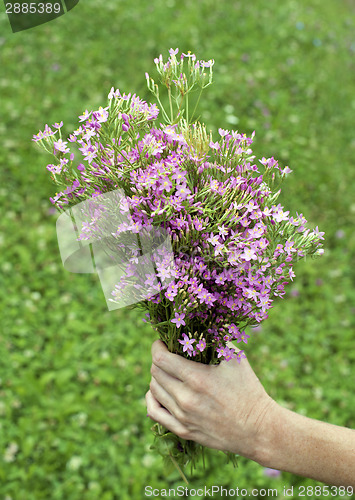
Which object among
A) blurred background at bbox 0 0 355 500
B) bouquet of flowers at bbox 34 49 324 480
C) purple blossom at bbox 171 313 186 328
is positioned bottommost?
blurred background at bbox 0 0 355 500

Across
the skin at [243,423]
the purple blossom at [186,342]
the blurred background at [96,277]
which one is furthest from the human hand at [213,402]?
the blurred background at [96,277]

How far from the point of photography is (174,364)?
1.41 metres

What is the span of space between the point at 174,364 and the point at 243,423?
11.0 inches

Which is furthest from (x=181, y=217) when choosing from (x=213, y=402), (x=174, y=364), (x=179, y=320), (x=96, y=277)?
(x=96, y=277)

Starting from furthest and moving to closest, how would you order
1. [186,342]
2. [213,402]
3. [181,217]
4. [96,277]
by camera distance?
[96,277] < [213,402] < [186,342] < [181,217]

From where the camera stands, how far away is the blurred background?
2707 millimetres

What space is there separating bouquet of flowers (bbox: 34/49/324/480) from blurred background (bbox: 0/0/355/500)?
0.20 m

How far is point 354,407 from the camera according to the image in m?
3.12

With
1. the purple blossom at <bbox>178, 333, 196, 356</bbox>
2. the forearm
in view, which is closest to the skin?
the forearm

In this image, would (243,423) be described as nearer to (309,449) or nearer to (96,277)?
(309,449)

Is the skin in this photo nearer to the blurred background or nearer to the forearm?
the forearm

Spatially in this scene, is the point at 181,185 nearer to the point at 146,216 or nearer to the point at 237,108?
the point at 146,216

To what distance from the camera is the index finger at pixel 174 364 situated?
4.62 ft

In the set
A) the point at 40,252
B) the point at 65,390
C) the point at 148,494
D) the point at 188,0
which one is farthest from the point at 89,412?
the point at 188,0
